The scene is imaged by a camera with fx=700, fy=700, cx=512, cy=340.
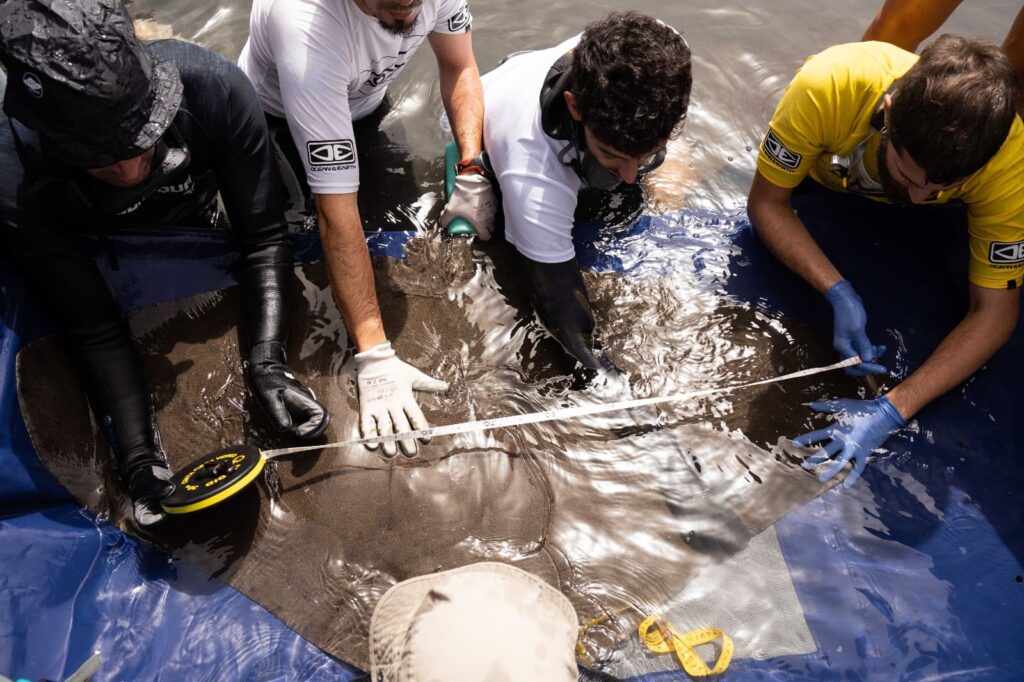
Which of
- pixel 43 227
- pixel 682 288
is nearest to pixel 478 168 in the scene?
pixel 682 288

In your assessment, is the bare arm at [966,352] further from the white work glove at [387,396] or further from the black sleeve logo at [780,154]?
the white work glove at [387,396]

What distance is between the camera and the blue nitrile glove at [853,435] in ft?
8.11

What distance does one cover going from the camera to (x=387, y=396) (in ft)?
7.92

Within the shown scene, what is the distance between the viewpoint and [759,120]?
3691 millimetres

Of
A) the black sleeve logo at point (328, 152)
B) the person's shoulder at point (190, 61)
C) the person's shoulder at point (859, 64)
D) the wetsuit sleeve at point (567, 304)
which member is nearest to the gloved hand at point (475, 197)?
the wetsuit sleeve at point (567, 304)

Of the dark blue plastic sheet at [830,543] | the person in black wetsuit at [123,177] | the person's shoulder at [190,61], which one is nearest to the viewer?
the person in black wetsuit at [123,177]

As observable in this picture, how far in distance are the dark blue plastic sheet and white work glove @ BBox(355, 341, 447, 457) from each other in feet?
2.07

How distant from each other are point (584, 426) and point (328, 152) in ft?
4.25

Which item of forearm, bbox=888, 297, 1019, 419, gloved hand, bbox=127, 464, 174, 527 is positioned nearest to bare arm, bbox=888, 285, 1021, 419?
forearm, bbox=888, 297, 1019, 419

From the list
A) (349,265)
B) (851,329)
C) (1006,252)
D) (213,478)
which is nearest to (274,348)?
(349,265)

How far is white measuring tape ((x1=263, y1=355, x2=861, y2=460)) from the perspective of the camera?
2356 millimetres

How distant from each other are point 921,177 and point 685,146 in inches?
58.5

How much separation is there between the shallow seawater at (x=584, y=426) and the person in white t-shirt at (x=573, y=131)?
0.21 m

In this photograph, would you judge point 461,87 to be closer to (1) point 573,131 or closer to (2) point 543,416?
(1) point 573,131
